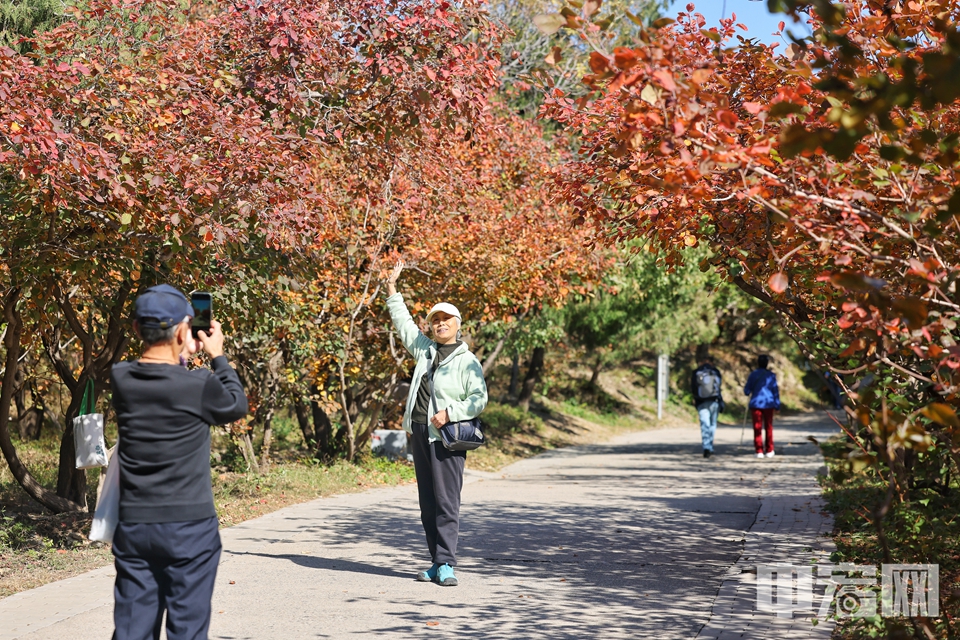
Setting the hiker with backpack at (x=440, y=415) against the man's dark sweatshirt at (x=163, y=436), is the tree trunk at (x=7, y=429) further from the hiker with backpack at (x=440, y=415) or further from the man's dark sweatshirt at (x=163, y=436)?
the man's dark sweatshirt at (x=163, y=436)

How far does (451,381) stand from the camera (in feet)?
23.2

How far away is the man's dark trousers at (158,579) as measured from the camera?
3.81m

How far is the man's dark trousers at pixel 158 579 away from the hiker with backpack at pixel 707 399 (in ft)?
50.6

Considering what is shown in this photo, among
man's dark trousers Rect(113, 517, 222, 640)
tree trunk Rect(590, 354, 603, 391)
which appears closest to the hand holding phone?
man's dark trousers Rect(113, 517, 222, 640)

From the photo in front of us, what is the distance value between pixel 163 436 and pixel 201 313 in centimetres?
58

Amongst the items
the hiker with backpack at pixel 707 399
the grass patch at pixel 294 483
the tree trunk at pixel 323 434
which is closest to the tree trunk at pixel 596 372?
the hiker with backpack at pixel 707 399

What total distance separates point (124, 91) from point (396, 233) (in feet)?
21.6

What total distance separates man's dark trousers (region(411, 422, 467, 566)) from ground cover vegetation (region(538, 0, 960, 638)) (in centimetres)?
206

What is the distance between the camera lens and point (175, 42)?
930cm

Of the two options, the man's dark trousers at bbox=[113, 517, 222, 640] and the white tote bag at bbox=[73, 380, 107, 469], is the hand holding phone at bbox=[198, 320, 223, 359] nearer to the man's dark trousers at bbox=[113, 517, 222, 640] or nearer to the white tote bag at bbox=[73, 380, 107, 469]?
the man's dark trousers at bbox=[113, 517, 222, 640]

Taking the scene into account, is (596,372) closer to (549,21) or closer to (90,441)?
(90,441)

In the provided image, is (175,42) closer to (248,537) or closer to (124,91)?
(124,91)

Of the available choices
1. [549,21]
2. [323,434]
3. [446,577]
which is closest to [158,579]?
[549,21]

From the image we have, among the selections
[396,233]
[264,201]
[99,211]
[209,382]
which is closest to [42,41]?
[99,211]
